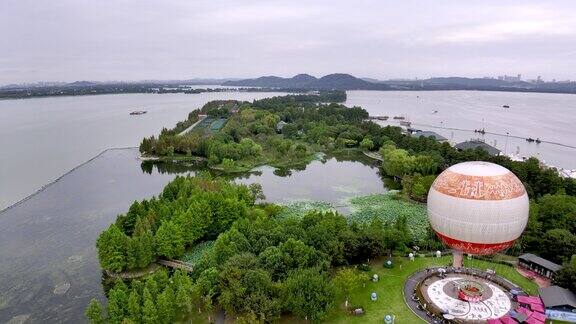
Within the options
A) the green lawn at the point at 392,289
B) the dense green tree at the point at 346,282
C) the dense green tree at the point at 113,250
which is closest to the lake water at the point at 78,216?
the dense green tree at the point at 113,250

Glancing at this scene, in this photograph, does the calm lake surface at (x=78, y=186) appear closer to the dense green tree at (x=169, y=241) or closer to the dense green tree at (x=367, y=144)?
the dense green tree at (x=169, y=241)

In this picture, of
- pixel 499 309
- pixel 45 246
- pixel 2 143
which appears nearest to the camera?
pixel 499 309

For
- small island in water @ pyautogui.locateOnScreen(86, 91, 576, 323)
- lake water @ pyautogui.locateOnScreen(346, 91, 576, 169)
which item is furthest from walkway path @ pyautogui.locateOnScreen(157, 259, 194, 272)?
lake water @ pyautogui.locateOnScreen(346, 91, 576, 169)

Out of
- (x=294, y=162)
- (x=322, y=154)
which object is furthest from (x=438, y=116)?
(x=294, y=162)

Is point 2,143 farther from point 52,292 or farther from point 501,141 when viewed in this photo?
point 501,141

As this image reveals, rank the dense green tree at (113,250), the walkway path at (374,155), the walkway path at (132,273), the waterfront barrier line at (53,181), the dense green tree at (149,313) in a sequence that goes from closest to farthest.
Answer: the dense green tree at (149,313)
the dense green tree at (113,250)
the walkway path at (132,273)
the waterfront barrier line at (53,181)
the walkway path at (374,155)

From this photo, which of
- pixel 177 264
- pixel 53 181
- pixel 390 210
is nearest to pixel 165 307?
pixel 177 264

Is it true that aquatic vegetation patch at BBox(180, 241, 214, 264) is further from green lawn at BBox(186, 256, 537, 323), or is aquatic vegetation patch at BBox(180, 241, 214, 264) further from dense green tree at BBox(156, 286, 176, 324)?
dense green tree at BBox(156, 286, 176, 324)
